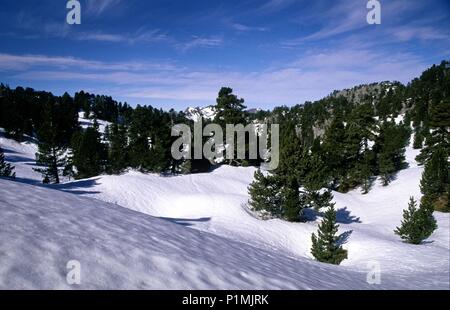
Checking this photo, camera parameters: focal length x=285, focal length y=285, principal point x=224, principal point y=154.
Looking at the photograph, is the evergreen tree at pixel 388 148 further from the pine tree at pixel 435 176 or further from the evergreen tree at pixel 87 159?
the evergreen tree at pixel 87 159

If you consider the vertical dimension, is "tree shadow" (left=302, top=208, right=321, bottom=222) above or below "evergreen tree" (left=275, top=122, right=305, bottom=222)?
below

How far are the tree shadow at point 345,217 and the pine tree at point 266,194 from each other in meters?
11.0

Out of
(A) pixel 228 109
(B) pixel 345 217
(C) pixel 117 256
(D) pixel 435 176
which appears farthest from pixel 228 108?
(C) pixel 117 256

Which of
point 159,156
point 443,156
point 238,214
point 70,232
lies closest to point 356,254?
point 238,214

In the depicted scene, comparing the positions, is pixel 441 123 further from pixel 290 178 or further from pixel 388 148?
pixel 290 178

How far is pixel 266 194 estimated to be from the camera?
83.8 ft

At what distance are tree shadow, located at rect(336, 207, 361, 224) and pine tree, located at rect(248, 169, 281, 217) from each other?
10994mm

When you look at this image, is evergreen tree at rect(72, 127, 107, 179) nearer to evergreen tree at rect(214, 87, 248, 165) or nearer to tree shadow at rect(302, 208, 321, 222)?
evergreen tree at rect(214, 87, 248, 165)

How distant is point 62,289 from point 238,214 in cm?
A: 2290

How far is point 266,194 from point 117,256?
21445mm

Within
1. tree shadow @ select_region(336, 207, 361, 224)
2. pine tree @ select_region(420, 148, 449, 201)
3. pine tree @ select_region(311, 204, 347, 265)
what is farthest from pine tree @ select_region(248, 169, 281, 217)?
pine tree @ select_region(420, 148, 449, 201)

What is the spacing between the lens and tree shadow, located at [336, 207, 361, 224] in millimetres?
33062
